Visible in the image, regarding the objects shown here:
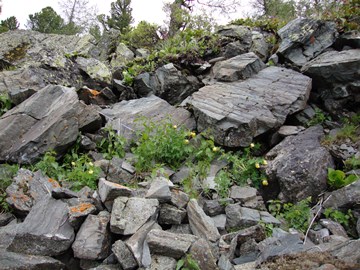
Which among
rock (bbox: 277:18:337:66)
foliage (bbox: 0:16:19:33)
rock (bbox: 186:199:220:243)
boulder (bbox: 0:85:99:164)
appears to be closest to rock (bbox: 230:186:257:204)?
rock (bbox: 186:199:220:243)

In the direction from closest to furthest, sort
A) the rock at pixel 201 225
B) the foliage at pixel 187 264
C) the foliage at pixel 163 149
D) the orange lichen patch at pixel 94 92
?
the foliage at pixel 187 264 < the rock at pixel 201 225 < the foliage at pixel 163 149 < the orange lichen patch at pixel 94 92

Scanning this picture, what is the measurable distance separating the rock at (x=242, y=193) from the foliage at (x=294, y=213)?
34 cm

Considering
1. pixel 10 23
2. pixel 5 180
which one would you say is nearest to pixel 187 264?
pixel 5 180

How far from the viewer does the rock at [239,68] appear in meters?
8.10

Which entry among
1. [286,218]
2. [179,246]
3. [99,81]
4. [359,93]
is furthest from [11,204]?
[359,93]

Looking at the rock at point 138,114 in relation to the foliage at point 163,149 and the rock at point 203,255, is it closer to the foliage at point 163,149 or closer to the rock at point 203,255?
the foliage at point 163,149

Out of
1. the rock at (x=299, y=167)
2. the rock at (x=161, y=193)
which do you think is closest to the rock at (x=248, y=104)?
the rock at (x=299, y=167)

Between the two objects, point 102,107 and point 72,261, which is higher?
point 102,107

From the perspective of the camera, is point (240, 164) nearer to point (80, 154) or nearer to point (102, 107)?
point (80, 154)

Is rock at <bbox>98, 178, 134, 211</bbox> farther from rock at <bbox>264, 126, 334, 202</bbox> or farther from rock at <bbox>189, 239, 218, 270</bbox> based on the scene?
rock at <bbox>264, 126, 334, 202</bbox>

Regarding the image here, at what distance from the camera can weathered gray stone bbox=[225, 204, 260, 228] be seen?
455 centimetres

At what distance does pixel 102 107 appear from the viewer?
8.17 m

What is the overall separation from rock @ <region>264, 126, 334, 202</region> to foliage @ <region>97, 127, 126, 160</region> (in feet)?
9.91

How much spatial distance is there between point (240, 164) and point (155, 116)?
2.49 meters
